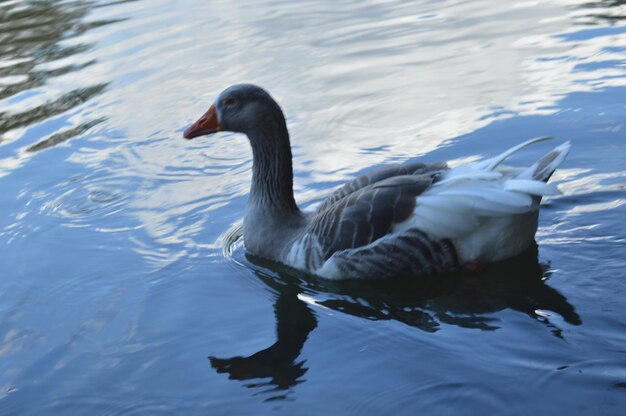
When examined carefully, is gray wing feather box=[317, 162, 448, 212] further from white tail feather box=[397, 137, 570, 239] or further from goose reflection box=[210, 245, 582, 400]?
goose reflection box=[210, 245, 582, 400]

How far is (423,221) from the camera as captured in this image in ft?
21.7

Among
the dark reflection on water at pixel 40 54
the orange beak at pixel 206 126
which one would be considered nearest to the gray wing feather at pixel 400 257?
the orange beak at pixel 206 126

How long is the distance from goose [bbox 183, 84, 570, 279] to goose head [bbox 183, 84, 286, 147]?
2.52 ft

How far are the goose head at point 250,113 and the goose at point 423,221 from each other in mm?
767

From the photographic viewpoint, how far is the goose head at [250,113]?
746cm

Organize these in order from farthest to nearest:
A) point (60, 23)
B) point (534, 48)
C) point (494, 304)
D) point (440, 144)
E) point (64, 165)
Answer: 1. point (60, 23)
2. point (534, 48)
3. point (64, 165)
4. point (440, 144)
5. point (494, 304)

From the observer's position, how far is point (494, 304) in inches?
245

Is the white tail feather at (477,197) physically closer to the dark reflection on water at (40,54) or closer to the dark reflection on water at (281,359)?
the dark reflection on water at (281,359)

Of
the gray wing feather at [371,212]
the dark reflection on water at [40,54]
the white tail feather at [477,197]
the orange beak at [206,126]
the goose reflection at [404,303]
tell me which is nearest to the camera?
the goose reflection at [404,303]

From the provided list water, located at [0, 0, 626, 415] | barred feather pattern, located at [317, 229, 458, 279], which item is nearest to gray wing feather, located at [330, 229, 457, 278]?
barred feather pattern, located at [317, 229, 458, 279]

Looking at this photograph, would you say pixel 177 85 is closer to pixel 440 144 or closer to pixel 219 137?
pixel 219 137

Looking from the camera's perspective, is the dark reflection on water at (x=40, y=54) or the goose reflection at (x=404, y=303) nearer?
the goose reflection at (x=404, y=303)

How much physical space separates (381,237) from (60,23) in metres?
10.4

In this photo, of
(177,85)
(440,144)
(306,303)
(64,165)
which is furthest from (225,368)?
(177,85)
